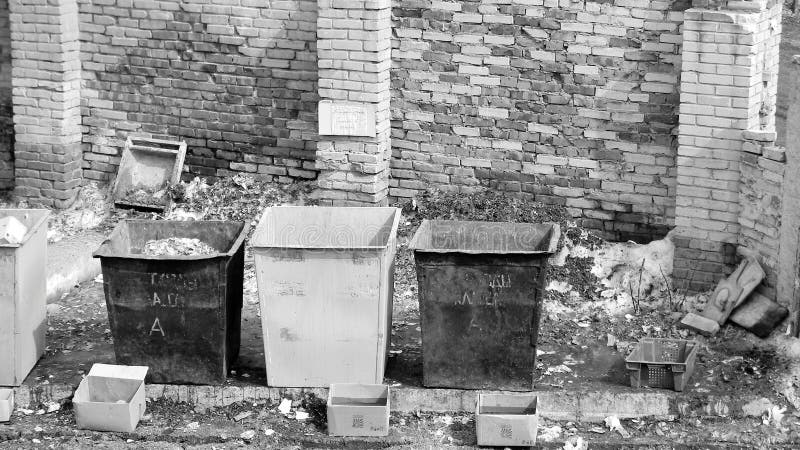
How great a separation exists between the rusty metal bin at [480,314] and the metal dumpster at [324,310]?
27 centimetres

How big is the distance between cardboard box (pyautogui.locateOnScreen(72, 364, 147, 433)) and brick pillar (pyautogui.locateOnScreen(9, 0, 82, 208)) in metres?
3.34

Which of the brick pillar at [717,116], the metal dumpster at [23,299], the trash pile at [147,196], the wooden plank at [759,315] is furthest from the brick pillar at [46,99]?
the wooden plank at [759,315]

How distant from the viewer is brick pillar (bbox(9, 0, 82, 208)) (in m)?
10.6

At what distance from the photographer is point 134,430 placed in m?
7.75

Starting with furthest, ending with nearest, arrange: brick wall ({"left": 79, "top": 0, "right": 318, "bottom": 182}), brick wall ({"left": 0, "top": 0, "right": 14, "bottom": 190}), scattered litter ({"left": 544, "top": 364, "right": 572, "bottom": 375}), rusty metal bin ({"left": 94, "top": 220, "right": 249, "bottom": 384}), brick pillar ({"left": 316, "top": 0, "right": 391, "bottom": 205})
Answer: brick wall ({"left": 0, "top": 0, "right": 14, "bottom": 190})
brick wall ({"left": 79, "top": 0, "right": 318, "bottom": 182})
brick pillar ({"left": 316, "top": 0, "right": 391, "bottom": 205})
scattered litter ({"left": 544, "top": 364, "right": 572, "bottom": 375})
rusty metal bin ({"left": 94, "top": 220, "right": 249, "bottom": 384})

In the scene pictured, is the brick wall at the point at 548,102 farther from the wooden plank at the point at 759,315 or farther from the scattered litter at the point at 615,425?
the scattered litter at the point at 615,425

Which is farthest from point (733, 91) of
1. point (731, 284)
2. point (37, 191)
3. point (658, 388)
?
point (37, 191)

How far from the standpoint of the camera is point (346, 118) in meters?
9.84

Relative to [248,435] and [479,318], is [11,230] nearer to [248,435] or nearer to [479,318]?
[248,435]

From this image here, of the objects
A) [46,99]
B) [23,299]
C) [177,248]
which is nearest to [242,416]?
[177,248]

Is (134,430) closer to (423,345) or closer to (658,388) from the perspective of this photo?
A: (423,345)

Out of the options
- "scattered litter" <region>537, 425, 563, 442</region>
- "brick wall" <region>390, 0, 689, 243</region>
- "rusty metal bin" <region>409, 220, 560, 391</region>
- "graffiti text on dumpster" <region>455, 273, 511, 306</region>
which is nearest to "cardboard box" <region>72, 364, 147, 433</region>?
"rusty metal bin" <region>409, 220, 560, 391</region>

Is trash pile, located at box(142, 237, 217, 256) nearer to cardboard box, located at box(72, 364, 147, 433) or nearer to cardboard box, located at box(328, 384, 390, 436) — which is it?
cardboard box, located at box(72, 364, 147, 433)

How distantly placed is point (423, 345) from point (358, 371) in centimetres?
43
